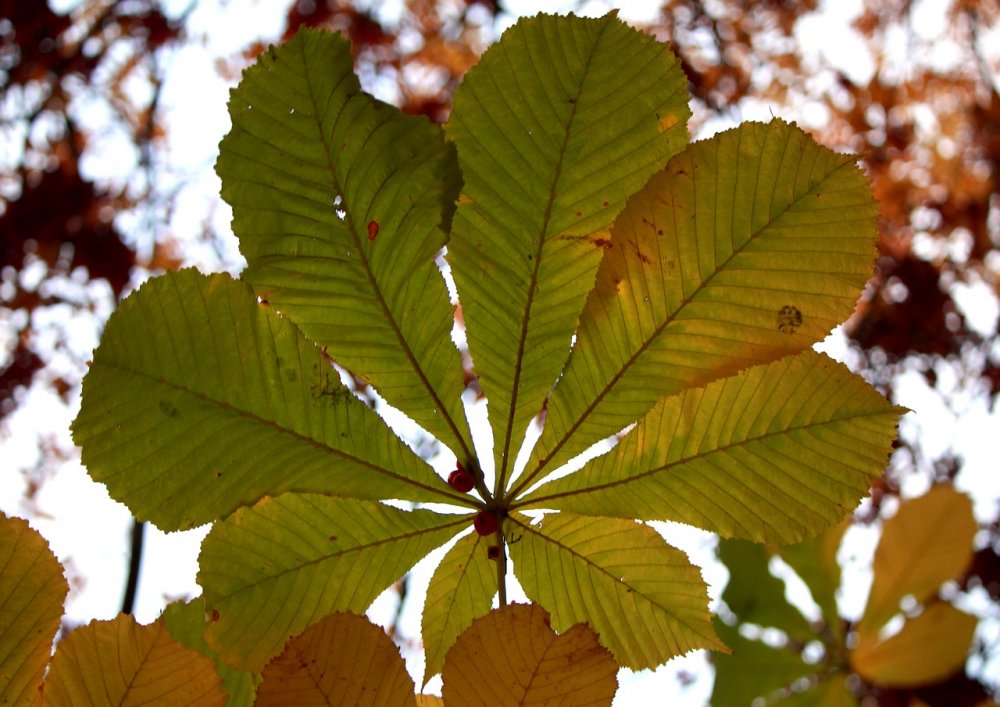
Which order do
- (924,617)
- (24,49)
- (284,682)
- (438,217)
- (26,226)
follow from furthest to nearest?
(24,49)
(26,226)
(924,617)
(438,217)
(284,682)

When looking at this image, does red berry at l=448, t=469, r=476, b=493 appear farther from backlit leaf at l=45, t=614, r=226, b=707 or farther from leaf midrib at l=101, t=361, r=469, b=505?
backlit leaf at l=45, t=614, r=226, b=707

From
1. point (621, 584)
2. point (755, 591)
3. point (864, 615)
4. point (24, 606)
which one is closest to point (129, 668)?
point (24, 606)

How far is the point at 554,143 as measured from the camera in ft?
2.24

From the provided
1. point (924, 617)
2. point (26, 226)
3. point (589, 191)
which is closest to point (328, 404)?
point (589, 191)

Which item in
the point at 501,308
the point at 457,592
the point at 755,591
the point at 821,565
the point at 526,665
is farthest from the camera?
the point at 821,565

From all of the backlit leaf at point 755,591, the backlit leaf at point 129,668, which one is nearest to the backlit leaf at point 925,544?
the backlit leaf at point 755,591

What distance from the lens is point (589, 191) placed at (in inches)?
27.3

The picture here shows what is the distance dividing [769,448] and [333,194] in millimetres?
413

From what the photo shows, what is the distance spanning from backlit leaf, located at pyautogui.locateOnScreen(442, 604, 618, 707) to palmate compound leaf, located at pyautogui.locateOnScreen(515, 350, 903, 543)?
0.57 feet

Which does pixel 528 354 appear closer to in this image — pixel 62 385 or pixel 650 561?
pixel 650 561

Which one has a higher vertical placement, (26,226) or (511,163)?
(26,226)

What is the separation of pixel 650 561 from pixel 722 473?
0.43 feet

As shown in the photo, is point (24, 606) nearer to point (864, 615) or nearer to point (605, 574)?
point (605, 574)

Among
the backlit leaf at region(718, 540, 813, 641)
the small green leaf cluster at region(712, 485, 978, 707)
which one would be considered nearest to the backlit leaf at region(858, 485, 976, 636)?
the small green leaf cluster at region(712, 485, 978, 707)
